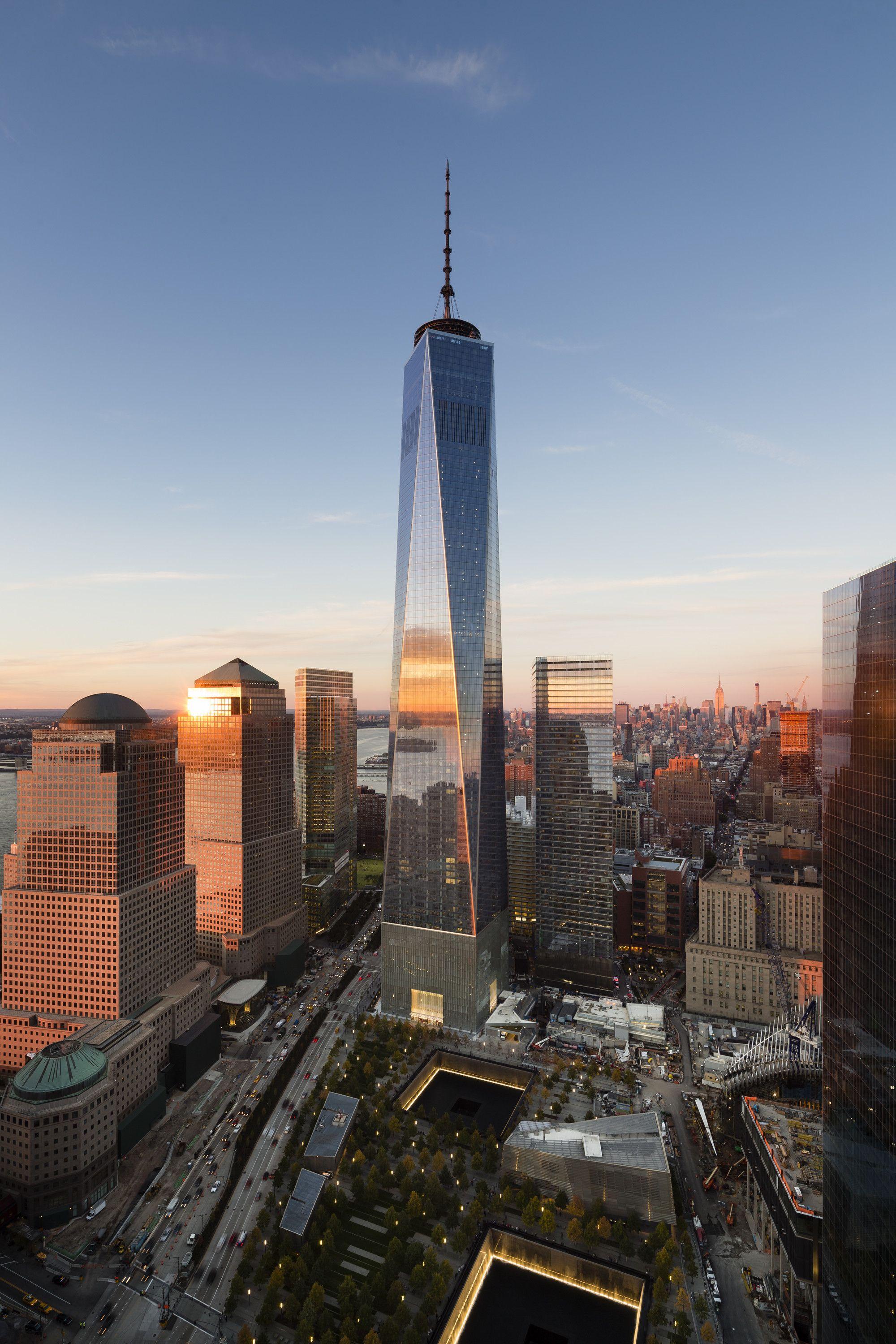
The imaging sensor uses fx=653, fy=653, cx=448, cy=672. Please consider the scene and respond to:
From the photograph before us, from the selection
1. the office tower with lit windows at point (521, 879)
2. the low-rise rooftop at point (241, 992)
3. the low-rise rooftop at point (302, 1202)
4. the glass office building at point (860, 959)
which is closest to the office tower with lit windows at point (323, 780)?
the low-rise rooftop at point (241, 992)

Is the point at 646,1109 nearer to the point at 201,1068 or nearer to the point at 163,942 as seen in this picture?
the point at 201,1068

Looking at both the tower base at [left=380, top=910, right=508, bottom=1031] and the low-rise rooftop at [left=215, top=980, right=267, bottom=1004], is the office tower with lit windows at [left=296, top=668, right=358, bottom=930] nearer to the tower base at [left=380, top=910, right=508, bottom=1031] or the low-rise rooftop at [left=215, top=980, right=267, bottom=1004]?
the low-rise rooftop at [left=215, top=980, right=267, bottom=1004]

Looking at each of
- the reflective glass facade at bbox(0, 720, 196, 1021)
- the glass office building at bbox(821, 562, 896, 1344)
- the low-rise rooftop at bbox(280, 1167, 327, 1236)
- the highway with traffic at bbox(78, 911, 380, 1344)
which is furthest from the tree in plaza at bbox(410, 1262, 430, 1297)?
the reflective glass facade at bbox(0, 720, 196, 1021)

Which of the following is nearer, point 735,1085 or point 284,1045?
point 735,1085

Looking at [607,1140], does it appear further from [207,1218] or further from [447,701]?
[447,701]

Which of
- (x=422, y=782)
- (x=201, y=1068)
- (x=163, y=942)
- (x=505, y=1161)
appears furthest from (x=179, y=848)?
(x=505, y=1161)

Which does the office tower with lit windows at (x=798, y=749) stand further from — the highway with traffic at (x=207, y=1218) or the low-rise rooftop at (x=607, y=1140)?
the highway with traffic at (x=207, y=1218)

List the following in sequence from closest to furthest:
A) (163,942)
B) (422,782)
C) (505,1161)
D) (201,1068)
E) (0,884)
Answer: (505,1161) → (201,1068) → (163,942) → (422,782) → (0,884)
